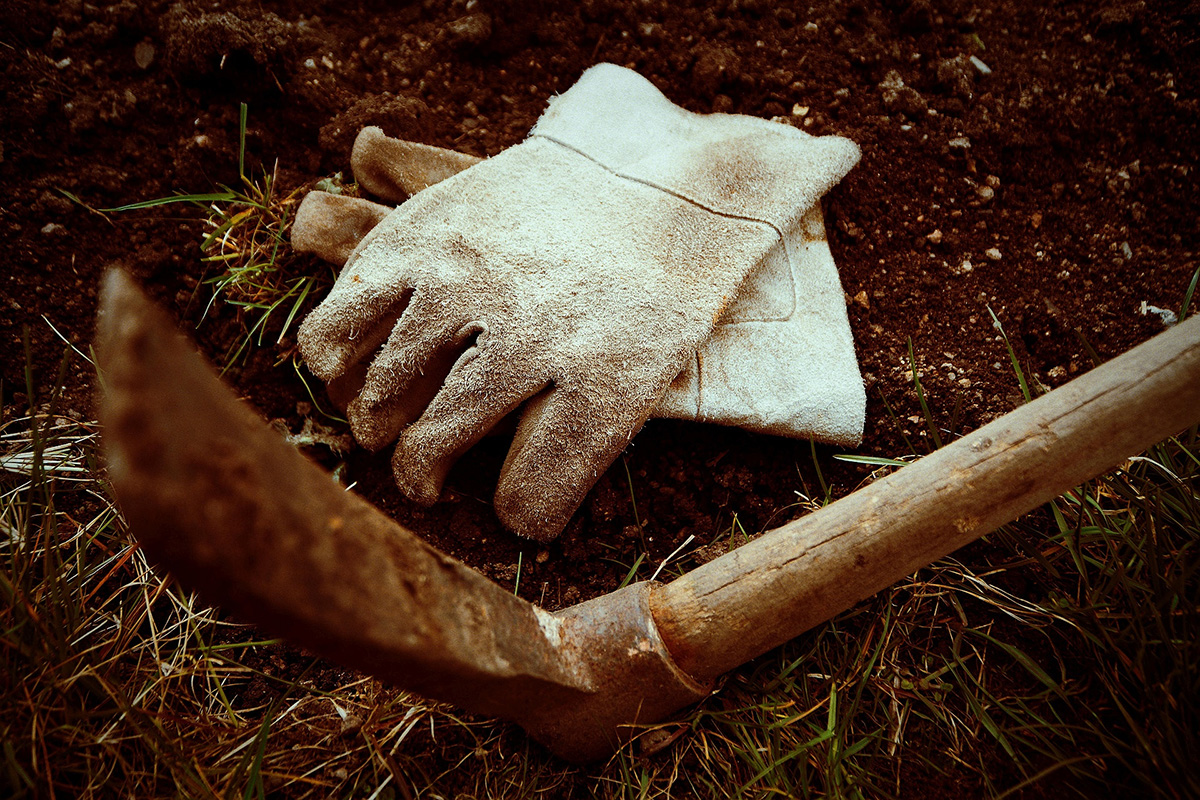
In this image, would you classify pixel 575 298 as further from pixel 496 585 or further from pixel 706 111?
pixel 706 111

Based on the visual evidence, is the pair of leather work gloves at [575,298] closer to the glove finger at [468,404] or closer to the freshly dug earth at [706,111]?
the glove finger at [468,404]

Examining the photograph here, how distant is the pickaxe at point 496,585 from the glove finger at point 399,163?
3.46ft

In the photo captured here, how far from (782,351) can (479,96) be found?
4.04 feet

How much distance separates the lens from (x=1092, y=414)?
1.12 metres

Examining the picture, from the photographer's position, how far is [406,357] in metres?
1.44

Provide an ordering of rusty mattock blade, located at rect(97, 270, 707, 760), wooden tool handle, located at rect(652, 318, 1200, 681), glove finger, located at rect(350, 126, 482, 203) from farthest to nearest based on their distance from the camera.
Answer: glove finger, located at rect(350, 126, 482, 203) → wooden tool handle, located at rect(652, 318, 1200, 681) → rusty mattock blade, located at rect(97, 270, 707, 760)

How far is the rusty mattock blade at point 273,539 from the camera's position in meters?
0.60

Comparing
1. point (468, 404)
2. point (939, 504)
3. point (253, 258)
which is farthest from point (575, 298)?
point (253, 258)

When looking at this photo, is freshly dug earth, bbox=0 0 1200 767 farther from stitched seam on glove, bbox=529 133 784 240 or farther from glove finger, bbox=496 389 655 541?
stitched seam on glove, bbox=529 133 784 240

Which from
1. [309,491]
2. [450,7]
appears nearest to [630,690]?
[309,491]

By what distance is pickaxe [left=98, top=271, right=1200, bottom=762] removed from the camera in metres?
0.62

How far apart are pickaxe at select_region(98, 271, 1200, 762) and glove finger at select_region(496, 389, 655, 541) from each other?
255 mm

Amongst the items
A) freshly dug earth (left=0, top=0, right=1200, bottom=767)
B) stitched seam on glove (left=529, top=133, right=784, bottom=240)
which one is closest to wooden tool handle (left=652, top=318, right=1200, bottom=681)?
freshly dug earth (left=0, top=0, right=1200, bottom=767)

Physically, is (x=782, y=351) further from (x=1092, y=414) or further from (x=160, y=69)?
(x=160, y=69)
